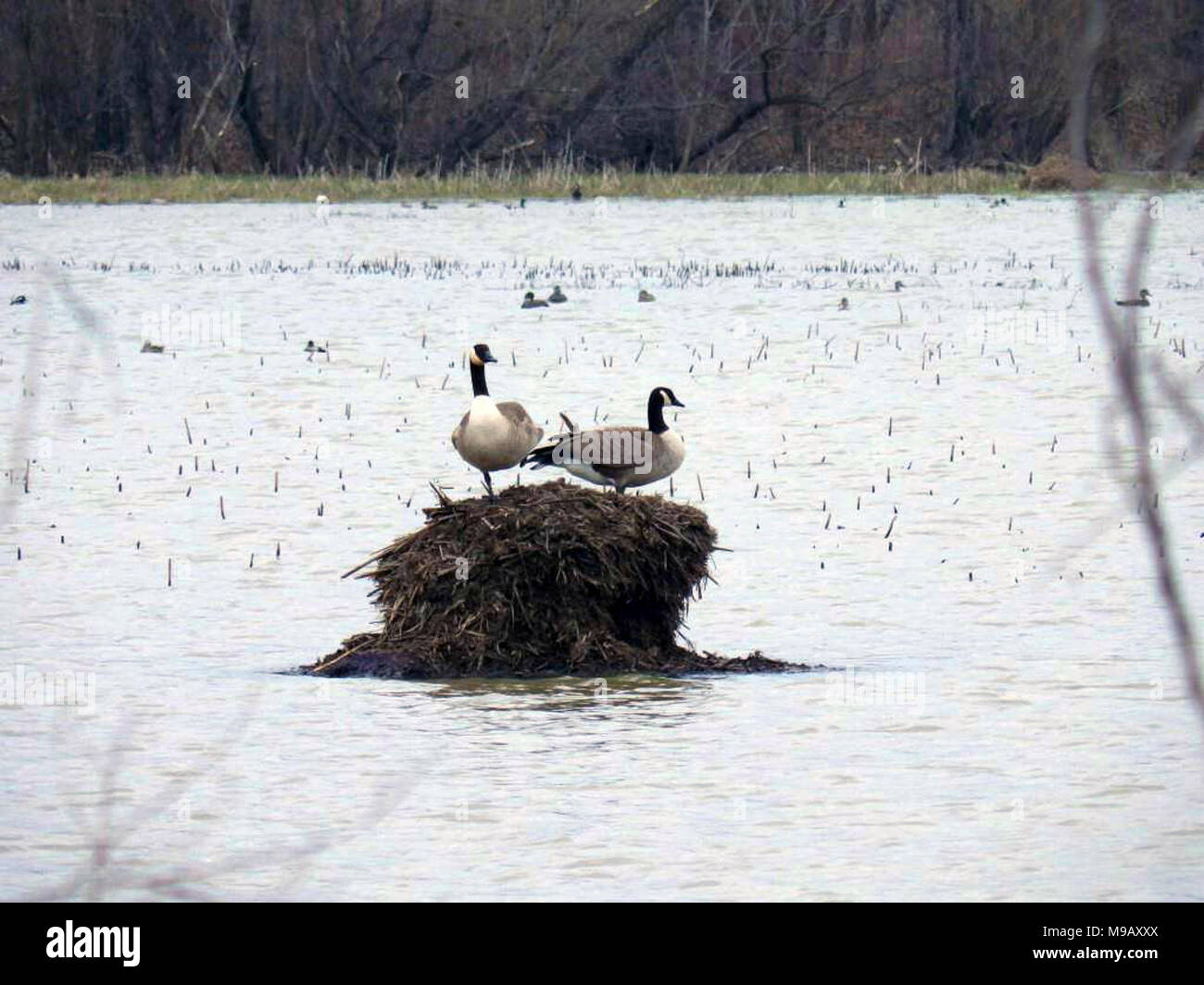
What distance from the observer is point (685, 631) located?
10.7 metres

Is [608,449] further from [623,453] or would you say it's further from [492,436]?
[492,436]

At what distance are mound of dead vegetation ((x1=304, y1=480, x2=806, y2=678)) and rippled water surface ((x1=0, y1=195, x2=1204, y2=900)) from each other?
0.74ft

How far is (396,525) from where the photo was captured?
44.6 ft

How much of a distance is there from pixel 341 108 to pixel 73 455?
30515 millimetres

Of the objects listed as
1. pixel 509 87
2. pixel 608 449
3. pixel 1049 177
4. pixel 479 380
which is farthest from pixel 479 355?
pixel 509 87

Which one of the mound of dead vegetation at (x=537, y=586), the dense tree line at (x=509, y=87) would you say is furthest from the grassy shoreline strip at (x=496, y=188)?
the mound of dead vegetation at (x=537, y=586)

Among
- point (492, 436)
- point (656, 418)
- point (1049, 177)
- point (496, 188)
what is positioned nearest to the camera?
point (492, 436)

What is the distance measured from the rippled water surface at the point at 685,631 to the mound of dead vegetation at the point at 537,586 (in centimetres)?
23

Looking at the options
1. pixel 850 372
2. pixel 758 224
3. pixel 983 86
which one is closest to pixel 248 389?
pixel 850 372

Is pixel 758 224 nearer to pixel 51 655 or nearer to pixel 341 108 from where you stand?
pixel 341 108

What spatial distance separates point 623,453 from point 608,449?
0.08 m

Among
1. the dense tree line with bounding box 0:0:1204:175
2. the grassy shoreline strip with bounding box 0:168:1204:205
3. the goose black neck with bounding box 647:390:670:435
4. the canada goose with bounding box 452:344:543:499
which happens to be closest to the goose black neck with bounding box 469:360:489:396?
the canada goose with bounding box 452:344:543:499

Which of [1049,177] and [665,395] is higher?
[1049,177]

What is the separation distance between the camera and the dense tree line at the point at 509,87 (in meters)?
46.1
